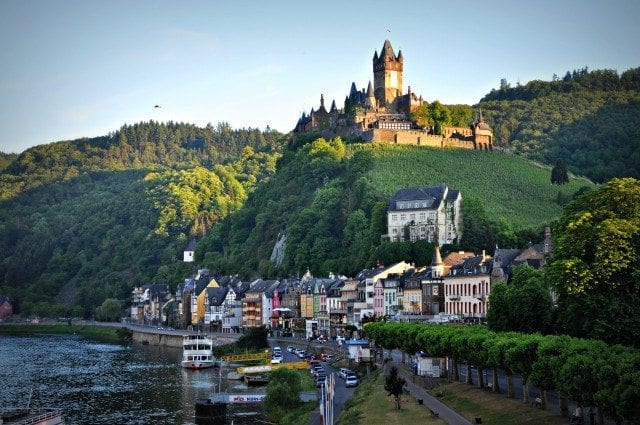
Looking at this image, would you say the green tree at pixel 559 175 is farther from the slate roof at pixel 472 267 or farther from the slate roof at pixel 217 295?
the slate roof at pixel 472 267

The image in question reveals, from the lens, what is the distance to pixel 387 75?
19588cm

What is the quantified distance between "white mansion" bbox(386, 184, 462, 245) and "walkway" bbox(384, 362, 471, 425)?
190 ft

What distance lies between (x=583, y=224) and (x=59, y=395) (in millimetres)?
47991

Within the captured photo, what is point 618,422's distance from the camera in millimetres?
44469

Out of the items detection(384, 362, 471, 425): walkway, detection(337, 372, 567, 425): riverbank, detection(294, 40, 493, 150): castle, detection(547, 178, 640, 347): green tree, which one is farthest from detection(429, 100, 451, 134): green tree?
detection(547, 178, 640, 347): green tree

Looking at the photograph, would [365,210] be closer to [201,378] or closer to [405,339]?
[201,378]

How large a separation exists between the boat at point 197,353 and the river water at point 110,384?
5.18 ft

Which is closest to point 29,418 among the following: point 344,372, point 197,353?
point 344,372

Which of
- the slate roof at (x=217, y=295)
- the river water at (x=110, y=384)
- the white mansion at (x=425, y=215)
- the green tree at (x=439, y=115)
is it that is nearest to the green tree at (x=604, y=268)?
the river water at (x=110, y=384)

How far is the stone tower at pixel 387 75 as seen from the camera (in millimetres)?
195375

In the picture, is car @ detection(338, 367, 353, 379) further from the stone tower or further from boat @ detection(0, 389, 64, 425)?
the stone tower

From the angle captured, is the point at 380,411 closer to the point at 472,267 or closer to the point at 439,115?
the point at 472,267

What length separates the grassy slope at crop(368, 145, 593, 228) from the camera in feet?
531

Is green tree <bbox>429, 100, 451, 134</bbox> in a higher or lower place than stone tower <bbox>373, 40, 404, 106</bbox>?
lower
